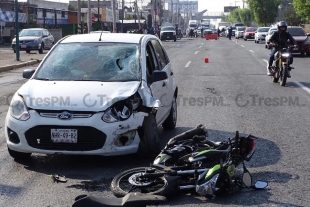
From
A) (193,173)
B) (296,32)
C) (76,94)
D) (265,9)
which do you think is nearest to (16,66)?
(296,32)

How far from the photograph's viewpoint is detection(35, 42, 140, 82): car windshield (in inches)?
305

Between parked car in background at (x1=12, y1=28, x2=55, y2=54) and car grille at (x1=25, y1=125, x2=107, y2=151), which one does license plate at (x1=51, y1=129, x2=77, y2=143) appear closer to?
car grille at (x1=25, y1=125, x2=107, y2=151)

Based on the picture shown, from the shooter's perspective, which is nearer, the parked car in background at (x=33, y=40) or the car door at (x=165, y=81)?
the car door at (x=165, y=81)

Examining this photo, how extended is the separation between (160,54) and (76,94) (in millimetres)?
2625

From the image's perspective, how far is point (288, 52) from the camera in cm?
1614

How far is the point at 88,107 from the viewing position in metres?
6.79

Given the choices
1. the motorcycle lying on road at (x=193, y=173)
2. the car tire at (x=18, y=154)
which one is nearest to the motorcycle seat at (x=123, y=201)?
the motorcycle lying on road at (x=193, y=173)

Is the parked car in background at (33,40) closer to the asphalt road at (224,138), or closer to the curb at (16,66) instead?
the curb at (16,66)

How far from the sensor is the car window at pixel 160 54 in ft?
29.7

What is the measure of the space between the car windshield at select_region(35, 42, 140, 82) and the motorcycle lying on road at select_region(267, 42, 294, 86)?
28.2ft

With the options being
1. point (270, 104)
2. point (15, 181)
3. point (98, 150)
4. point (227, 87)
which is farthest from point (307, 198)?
point (227, 87)

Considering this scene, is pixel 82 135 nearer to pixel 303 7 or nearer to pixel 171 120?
pixel 171 120

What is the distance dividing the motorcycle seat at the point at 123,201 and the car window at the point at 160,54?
12.5 ft

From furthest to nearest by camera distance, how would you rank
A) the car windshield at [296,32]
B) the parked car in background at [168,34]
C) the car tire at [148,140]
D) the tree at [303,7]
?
the parked car in background at [168,34]
the tree at [303,7]
the car windshield at [296,32]
the car tire at [148,140]
